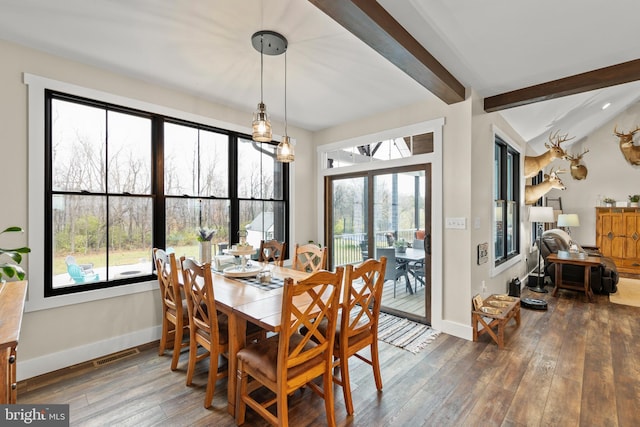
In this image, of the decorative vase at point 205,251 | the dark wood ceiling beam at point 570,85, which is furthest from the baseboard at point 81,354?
the dark wood ceiling beam at point 570,85

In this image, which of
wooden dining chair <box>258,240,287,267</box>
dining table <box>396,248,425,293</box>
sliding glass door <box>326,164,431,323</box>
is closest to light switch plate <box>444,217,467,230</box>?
sliding glass door <box>326,164,431,323</box>

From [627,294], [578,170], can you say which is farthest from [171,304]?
[578,170]

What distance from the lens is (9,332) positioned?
45.8 inches

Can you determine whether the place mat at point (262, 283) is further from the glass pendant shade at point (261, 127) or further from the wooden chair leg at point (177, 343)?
the glass pendant shade at point (261, 127)

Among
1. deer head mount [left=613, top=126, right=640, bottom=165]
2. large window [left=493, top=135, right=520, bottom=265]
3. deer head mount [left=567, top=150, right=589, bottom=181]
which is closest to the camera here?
large window [left=493, top=135, right=520, bottom=265]

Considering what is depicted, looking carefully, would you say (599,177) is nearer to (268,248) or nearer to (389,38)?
(389,38)

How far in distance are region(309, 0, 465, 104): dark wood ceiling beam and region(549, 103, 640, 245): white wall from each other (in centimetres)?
693

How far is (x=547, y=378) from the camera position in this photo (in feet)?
7.79

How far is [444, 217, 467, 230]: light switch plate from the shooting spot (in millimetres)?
3182

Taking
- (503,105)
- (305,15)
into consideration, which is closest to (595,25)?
(503,105)

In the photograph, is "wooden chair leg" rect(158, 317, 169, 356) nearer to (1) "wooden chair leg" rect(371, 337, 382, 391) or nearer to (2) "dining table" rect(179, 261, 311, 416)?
(2) "dining table" rect(179, 261, 311, 416)

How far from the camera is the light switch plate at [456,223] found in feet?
10.4

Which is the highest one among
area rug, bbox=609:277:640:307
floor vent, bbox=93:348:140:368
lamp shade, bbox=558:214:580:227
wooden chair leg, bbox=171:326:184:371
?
lamp shade, bbox=558:214:580:227

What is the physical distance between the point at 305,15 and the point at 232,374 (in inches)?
98.3
